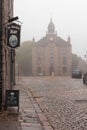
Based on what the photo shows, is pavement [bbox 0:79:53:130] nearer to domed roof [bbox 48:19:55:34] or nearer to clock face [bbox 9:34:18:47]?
clock face [bbox 9:34:18:47]

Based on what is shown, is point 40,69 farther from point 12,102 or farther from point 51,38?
point 12,102

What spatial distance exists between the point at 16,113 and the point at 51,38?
12966cm

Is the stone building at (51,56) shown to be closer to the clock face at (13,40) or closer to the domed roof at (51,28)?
the domed roof at (51,28)

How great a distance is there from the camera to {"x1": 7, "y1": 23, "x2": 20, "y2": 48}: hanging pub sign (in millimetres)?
17344

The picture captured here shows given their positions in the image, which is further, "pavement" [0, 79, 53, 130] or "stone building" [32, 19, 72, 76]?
"stone building" [32, 19, 72, 76]

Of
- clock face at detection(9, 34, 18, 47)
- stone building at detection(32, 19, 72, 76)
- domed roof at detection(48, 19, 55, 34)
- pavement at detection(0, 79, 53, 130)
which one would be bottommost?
pavement at detection(0, 79, 53, 130)

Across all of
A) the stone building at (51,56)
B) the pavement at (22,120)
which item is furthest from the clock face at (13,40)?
the stone building at (51,56)

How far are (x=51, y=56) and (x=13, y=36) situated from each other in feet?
419

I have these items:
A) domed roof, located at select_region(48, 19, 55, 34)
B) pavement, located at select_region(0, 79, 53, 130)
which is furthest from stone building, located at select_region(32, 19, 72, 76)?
pavement, located at select_region(0, 79, 53, 130)

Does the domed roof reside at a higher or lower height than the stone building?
higher

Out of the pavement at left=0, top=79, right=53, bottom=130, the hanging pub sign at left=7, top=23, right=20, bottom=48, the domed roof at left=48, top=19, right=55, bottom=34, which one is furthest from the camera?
the domed roof at left=48, top=19, right=55, bottom=34

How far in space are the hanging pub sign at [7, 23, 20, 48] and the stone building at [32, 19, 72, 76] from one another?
406ft

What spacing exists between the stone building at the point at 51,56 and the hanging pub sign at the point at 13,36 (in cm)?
12370

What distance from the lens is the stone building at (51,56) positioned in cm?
14225
